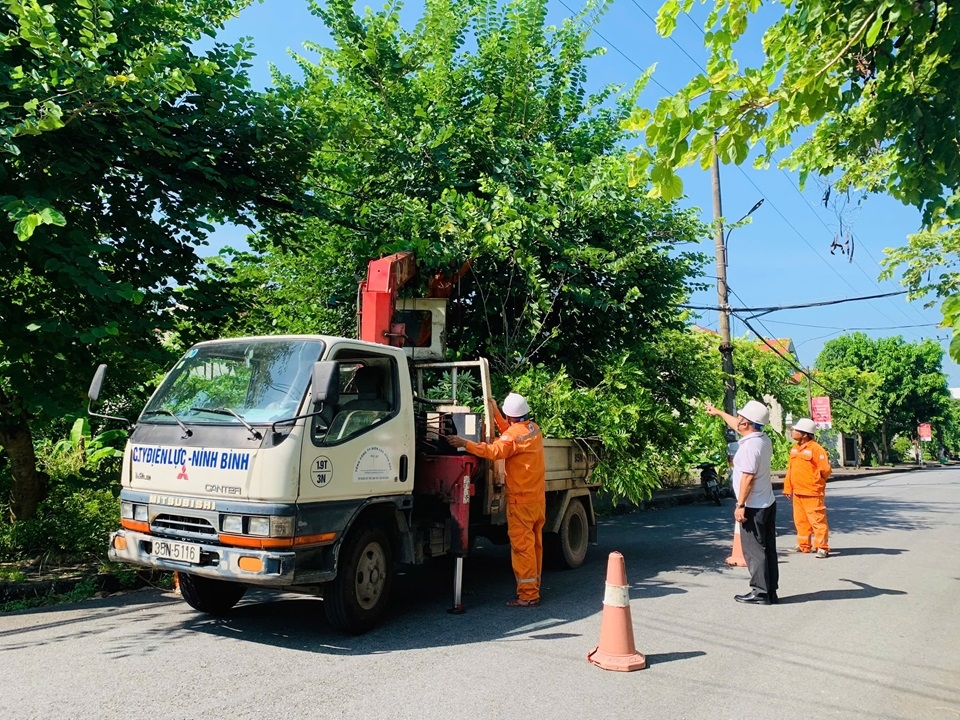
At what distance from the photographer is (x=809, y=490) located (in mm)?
10070

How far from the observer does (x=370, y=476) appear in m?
5.75

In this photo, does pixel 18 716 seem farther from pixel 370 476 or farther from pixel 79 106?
pixel 79 106

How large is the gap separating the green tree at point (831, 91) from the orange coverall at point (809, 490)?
616cm

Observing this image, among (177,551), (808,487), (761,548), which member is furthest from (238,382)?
(808,487)

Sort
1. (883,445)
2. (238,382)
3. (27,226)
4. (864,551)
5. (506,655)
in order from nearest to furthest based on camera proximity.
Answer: (506,655), (27,226), (238,382), (864,551), (883,445)

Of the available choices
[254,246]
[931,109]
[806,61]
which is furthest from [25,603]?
[931,109]

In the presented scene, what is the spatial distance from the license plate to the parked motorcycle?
605 inches

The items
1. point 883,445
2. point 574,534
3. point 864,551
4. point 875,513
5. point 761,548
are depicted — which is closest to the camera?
point 761,548

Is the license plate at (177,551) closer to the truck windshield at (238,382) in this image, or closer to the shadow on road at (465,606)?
the shadow on road at (465,606)

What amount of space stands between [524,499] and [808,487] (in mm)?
5242

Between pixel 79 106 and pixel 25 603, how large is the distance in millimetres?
4446

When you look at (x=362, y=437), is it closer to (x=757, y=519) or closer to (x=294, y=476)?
(x=294, y=476)

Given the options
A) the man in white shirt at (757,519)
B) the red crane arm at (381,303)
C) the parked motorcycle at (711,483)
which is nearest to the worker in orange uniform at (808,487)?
the man in white shirt at (757,519)

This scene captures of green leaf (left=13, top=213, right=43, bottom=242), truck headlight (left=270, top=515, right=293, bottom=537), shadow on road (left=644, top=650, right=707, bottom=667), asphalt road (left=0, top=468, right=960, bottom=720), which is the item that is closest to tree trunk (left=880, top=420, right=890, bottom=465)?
asphalt road (left=0, top=468, right=960, bottom=720)
